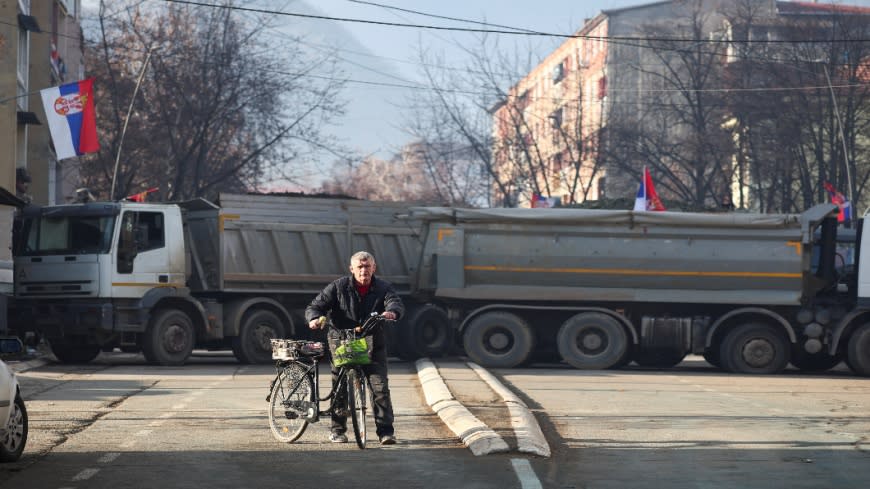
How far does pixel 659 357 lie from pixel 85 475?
17.7 m

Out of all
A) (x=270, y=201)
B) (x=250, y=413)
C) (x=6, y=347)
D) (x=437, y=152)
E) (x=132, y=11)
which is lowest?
(x=250, y=413)

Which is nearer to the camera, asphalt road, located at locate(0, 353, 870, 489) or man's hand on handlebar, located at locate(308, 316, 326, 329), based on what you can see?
asphalt road, located at locate(0, 353, 870, 489)

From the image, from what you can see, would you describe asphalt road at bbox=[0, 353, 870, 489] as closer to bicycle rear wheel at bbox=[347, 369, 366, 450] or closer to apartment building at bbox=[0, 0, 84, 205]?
bicycle rear wheel at bbox=[347, 369, 366, 450]

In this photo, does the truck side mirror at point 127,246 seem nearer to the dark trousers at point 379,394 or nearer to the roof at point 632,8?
the dark trousers at point 379,394

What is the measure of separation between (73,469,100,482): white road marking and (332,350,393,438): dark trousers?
2.31m

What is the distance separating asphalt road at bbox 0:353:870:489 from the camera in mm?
9398

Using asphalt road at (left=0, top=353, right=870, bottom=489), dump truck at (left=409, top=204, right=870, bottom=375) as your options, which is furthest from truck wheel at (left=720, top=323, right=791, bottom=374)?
asphalt road at (left=0, top=353, right=870, bottom=489)

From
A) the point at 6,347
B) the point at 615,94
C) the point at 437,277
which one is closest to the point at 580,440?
the point at 6,347

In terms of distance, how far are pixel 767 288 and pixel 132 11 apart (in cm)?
2966

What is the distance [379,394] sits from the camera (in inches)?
443

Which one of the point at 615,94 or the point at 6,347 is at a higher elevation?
the point at 615,94

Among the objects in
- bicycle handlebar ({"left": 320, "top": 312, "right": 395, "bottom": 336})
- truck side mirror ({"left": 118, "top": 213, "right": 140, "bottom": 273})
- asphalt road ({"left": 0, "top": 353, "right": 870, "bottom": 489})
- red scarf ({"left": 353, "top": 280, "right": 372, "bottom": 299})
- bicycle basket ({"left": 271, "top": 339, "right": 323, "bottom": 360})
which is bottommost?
asphalt road ({"left": 0, "top": 353, "right": 870, "bottom": 489})

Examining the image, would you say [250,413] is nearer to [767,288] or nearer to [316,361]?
[316,361]

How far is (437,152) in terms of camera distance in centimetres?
5838
